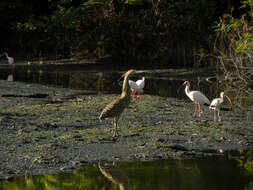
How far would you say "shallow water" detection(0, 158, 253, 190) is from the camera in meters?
7.68

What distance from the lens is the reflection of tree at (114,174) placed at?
310 inches

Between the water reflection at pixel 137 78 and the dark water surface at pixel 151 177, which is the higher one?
the water reflection at pixel 137 78

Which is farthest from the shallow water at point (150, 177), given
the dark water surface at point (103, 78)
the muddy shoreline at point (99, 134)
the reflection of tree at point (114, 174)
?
the dark water surface at point (103, 78)

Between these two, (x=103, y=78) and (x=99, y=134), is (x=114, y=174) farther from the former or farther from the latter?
(x=103, y=78)

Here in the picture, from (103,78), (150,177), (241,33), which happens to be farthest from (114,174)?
(103,78)

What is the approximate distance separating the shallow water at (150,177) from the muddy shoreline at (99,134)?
28 cm

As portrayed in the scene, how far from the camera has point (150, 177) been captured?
8109mm

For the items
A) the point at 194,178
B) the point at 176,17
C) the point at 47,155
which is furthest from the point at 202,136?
the point at 176,17

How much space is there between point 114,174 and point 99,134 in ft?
8.20

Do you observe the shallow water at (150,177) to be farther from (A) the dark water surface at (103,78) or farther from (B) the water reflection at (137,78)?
(A) the dark water surface at (103,78)

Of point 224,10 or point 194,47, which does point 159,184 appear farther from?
point 224,10

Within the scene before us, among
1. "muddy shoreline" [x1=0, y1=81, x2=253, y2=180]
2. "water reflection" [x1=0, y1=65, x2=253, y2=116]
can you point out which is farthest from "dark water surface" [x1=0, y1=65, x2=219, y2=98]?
"muddy shoreline" [x1=0, y1=81, x2=253, y2=180]

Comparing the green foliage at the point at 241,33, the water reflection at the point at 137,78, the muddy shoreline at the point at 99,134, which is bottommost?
the muddy shoreline at the point at 99,134

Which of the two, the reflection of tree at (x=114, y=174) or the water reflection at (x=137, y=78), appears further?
the water reflection at (x=137, y=78)
